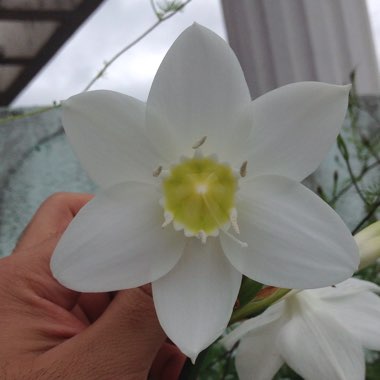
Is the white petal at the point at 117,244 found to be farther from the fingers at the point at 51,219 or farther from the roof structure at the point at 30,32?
the roof structure at the point at 30,32

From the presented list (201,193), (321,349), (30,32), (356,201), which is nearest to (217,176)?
(201,193)

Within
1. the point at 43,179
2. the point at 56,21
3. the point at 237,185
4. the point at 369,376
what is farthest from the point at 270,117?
the point at 56,21

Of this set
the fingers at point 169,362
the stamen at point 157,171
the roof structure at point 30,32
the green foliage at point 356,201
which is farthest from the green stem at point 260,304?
the roof structure at point 30,32

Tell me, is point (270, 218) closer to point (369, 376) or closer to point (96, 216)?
point (96, 216)

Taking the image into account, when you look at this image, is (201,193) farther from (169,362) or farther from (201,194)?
(169,362)

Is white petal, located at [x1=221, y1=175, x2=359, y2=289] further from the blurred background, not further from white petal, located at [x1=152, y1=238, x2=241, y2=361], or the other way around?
the blurred background
